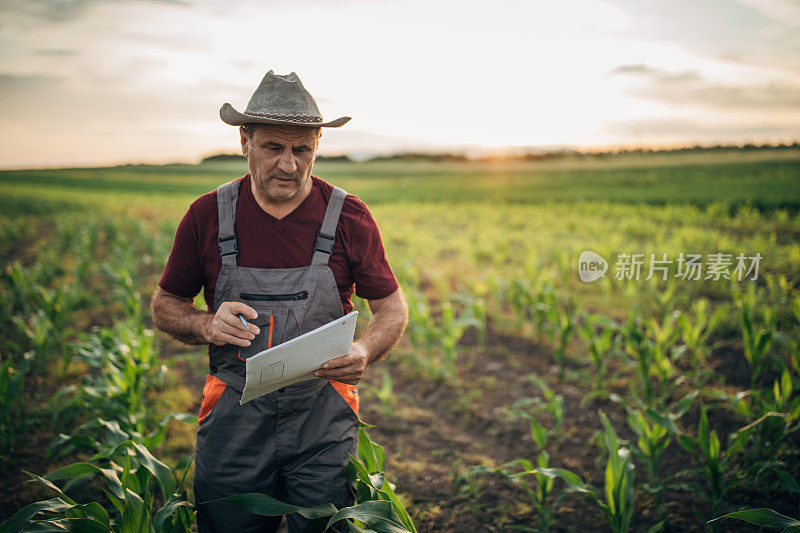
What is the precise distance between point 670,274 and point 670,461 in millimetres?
5637

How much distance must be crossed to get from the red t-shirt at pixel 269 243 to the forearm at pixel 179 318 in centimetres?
4

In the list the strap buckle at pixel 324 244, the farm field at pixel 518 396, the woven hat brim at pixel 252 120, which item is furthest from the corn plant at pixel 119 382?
the woven hat brim at pixel 252 120

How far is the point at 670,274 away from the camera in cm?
817

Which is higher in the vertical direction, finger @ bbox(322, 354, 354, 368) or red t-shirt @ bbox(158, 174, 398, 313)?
red t-shirt @ bbox(158, 174, 398, 313)

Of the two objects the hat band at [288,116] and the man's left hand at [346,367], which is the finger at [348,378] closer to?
the man's left hand at [346,367]

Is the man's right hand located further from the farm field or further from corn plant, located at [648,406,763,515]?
corn plant, located at [648,406,763,515]

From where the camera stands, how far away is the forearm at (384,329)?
1.88 meters

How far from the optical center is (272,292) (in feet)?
5.96

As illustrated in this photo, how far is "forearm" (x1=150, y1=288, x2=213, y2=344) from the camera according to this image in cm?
183

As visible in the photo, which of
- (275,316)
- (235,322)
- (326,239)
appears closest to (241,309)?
(235,322)

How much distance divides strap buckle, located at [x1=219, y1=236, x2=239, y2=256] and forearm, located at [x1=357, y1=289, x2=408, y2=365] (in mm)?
600

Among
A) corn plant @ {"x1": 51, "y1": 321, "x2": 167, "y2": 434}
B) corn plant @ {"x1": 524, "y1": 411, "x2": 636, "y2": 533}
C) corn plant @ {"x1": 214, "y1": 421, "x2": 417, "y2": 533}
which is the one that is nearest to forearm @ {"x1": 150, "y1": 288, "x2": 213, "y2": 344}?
corn plant @ {"x1": 214, "y1": 421, "x2": 417, "y2": 533}

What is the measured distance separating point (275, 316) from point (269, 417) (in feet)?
1.31

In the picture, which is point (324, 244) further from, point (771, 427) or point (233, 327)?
point (771, 427)
